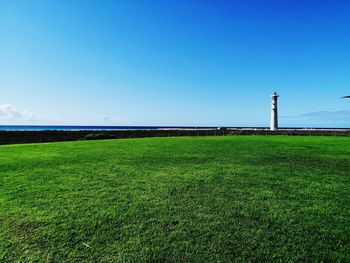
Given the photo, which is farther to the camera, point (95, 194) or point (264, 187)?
point (264, 187)

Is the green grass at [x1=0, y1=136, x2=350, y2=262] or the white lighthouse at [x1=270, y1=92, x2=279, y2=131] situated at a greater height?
the white lighthouse at [x1=270, y1=92, x2=279, y2=131]

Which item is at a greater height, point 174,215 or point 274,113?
point 274,113

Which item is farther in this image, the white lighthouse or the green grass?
the white lighthouse

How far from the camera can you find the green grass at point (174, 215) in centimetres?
293

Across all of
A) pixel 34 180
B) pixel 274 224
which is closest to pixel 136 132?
pixel 34 180

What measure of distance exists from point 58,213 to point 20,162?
511 centimetres

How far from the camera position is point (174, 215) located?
12.6ft

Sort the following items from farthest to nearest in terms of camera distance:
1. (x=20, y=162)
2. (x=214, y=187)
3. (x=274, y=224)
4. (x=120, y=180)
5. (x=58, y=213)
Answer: (x=20, y=162), (x=120, y=180), (x=214, y=187), (x=58, y=213), (x=274, y=224)

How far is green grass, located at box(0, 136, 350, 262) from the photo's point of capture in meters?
2.93

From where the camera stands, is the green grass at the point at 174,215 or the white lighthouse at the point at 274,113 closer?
the green grass at the point at 174,215

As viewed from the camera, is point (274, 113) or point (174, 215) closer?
point (174, 215)

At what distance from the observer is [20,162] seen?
810 cm

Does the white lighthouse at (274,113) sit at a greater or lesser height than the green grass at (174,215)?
greater

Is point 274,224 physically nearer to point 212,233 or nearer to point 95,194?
point 212,233
